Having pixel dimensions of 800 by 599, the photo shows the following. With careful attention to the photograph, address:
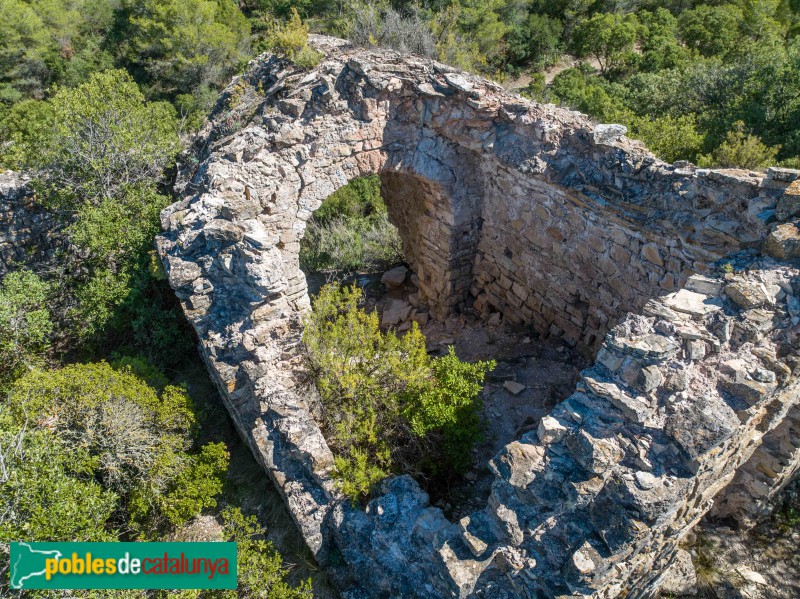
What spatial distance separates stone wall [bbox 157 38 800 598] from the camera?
3.69m

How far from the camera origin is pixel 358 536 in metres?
4.83

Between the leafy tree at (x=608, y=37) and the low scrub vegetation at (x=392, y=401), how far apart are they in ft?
60.5

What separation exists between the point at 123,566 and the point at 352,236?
786 cm

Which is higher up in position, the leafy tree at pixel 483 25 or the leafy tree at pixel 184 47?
the leafy tree at pixel 483 25

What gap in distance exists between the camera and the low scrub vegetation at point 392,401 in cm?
543

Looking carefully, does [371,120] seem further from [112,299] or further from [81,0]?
[81,0]

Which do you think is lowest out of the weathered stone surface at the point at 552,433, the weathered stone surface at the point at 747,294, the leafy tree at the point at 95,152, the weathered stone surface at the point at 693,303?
the leafy tree at the point at 95,152

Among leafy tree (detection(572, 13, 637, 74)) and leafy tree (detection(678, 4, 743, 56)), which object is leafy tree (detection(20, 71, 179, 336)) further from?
leafy tree (detection(678, 4, 743, 56))

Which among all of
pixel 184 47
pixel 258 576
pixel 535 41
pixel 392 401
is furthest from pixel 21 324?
pixel 535 41

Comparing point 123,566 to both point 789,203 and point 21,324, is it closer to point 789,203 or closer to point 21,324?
point 21,324

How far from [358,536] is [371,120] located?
5.06 m

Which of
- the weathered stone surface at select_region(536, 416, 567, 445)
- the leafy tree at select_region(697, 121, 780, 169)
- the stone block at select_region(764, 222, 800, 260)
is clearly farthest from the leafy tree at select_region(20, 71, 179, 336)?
the leafy tree at select_region(697, 121, 780, 169)

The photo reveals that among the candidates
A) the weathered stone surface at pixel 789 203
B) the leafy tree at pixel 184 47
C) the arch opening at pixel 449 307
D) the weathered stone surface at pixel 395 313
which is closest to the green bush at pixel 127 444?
the arch opening at pixel 449 307

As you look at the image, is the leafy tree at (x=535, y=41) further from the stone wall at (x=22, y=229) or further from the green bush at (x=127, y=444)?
the green bush at (x=127, y=444)
